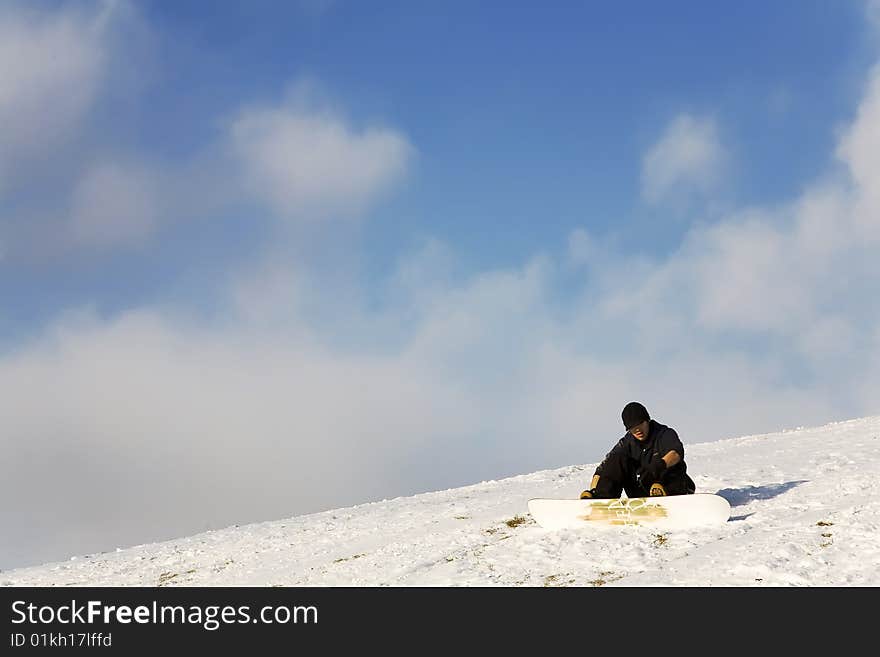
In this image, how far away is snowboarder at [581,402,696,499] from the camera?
12.4 meters

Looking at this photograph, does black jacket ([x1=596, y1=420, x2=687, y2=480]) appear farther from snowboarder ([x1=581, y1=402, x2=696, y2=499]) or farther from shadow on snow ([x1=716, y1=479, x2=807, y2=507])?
shadow on snow ([x1=716, y1=479, x2=807, y2=507])

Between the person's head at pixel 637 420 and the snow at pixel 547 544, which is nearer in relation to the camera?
the snow at pixel 547 544

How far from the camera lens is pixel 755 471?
16.2 meters

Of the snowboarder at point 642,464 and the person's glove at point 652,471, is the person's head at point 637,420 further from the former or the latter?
the person's glove at point 652,471

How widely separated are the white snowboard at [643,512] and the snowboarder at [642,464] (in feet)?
0.98

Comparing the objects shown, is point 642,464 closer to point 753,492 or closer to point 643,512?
point 643,512

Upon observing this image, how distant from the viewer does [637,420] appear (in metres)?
12.4

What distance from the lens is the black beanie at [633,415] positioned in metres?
12.4

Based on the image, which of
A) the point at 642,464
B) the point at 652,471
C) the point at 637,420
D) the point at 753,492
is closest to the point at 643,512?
the point at 652,471

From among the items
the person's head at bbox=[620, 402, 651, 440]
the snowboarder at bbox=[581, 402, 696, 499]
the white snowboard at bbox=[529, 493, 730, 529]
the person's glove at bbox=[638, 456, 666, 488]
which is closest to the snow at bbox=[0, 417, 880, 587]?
the white snowboard at bbox=[529, 493, 730, 529]

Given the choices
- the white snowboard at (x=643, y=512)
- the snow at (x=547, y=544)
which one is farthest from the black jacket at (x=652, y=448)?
the snow at (x=547, y=544)
